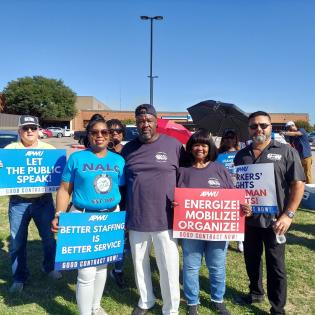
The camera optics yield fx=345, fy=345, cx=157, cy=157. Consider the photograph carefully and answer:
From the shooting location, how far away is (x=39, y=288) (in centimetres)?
439

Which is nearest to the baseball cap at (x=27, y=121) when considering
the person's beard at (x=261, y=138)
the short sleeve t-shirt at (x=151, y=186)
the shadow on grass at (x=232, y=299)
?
the short sleeve t-shirt at (x=151, y=186)

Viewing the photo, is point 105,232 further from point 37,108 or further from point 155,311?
point 37,108

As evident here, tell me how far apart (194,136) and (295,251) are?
11.2ft

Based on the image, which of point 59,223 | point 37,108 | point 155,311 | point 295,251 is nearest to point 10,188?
point 59,223

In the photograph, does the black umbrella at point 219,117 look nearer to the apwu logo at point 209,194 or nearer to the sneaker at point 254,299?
the apwu logo at point 209,194

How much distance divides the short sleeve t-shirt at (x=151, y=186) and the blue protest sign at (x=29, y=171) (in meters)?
1.24

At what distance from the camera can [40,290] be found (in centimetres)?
433

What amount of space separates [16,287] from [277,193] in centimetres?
331

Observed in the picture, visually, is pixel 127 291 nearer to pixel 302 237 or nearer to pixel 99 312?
pixel 99 312

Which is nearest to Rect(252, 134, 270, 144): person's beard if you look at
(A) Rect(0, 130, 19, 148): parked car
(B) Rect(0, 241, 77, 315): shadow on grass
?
(B) Rect(0, 241, 77, 315): shadow on grass

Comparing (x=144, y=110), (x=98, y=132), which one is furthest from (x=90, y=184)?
(x=144, y=110)

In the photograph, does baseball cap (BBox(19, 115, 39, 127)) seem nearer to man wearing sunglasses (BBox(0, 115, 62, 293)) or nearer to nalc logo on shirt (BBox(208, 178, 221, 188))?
man wearing sunglasses (BBox(0, 115, 62, 293))

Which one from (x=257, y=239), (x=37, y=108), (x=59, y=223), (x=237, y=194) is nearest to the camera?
(x=59, y=223)

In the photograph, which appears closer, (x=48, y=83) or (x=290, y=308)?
(x=290, y=308)
